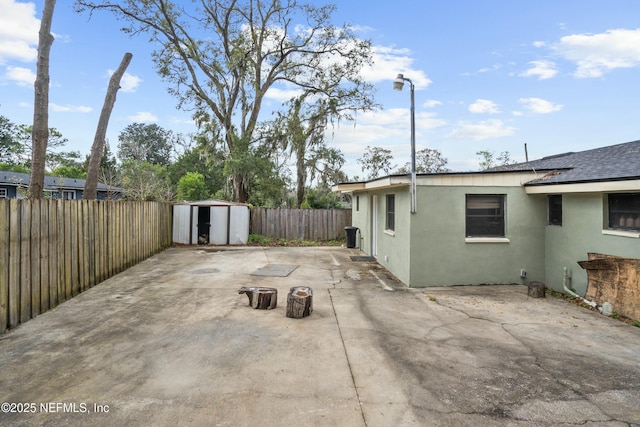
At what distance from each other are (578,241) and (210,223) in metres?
13.0

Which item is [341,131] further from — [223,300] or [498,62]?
[223,300]

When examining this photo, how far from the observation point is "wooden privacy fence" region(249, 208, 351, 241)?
16297 mm

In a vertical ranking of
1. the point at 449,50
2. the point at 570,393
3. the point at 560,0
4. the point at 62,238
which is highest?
the point at 449,50

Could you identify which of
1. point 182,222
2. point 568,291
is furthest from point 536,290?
point 182,222

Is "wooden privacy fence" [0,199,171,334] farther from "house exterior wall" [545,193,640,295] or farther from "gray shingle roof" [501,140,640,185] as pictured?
"house exterior wall" [545,193,640,295]

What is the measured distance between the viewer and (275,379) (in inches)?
131

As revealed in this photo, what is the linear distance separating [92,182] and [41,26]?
3.83 metres

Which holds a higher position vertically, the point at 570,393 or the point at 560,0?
the point at 560,0

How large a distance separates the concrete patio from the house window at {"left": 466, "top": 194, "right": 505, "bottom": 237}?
5.56 ft

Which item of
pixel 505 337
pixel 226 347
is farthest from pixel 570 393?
pixel 226 347

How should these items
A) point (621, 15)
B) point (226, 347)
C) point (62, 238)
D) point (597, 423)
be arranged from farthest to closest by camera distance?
point (621, 15), point (62, 238), point (226, 347), point (597, 423)

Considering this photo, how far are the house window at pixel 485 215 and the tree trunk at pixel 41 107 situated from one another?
31.4 ft

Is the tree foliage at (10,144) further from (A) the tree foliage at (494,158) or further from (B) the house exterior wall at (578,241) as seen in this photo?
(A) the tree foliage at (494,158)

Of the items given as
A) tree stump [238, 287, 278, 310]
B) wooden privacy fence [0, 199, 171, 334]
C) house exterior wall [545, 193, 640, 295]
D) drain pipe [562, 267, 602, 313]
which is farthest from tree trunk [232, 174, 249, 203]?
drain pipe [562, 267, 602, 313]
